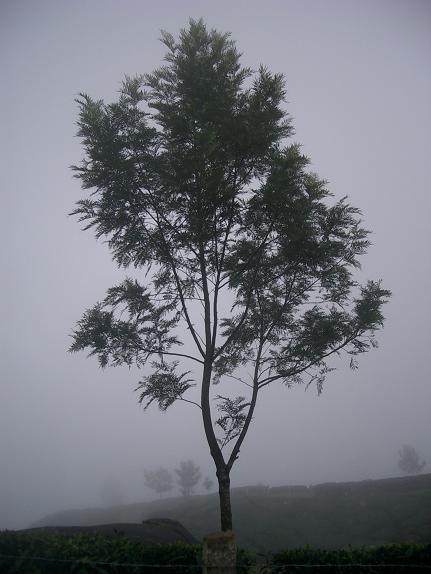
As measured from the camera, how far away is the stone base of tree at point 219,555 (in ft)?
17.6

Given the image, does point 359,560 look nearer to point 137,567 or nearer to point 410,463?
point 137,567

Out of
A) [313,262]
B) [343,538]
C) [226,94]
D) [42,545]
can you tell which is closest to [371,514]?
[343,538]

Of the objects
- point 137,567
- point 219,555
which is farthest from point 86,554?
point 219,555

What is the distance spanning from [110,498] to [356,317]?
111026mm

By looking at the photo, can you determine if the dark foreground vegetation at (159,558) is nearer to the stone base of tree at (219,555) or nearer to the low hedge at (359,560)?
the low hedge at (359,560)

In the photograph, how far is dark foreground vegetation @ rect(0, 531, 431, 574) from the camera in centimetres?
694

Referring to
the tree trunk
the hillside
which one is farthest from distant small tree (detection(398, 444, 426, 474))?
the tree trunk

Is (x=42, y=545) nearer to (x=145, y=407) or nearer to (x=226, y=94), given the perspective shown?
(x=145, y=407)

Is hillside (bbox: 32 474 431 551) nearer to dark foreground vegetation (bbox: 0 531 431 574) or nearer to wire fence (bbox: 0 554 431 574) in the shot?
dark foreground vegetation (bbox: 0 531 431 574)

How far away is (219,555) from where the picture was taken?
5387 millimetres

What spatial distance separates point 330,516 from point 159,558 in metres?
22.6

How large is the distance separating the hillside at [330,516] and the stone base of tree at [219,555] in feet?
49.4

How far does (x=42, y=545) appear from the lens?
7.58 metres

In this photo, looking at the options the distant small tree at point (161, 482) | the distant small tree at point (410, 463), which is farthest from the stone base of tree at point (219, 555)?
the distant small tree at point (161, 482)
